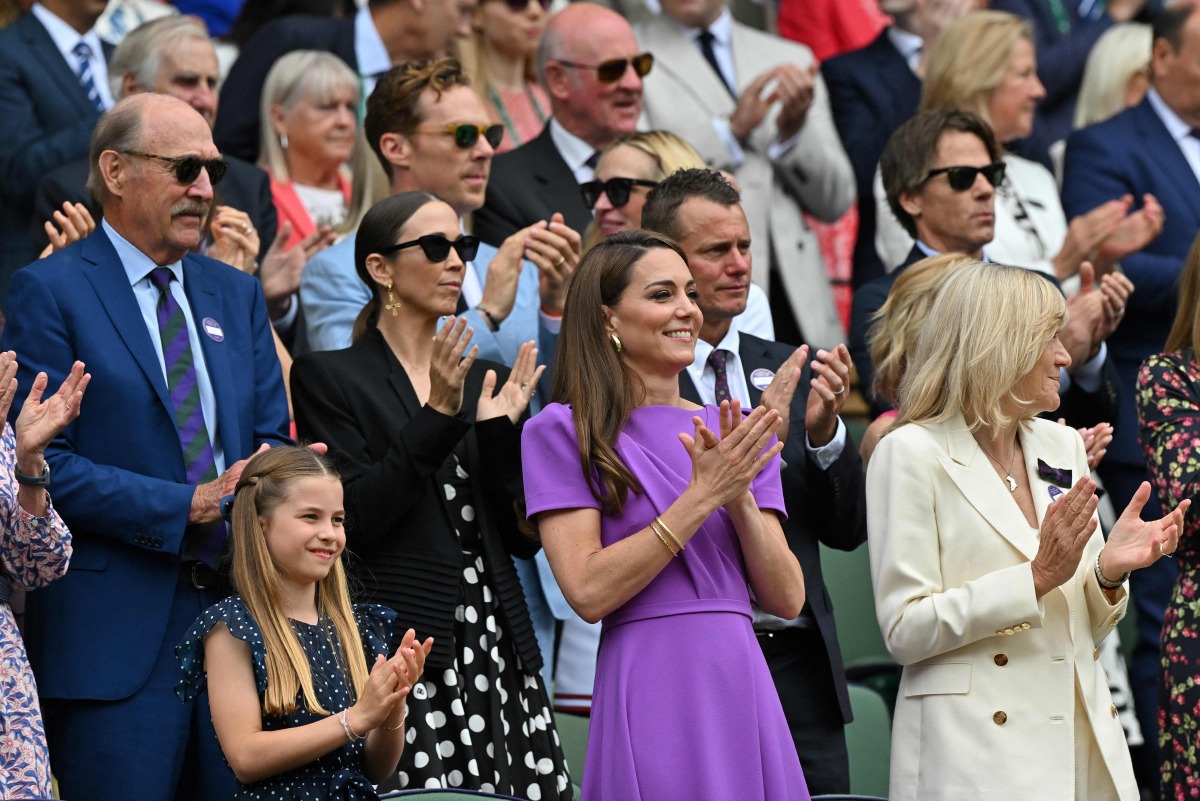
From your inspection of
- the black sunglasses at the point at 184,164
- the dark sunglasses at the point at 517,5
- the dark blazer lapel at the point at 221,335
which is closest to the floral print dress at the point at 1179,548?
the dark blazer lapel at the point at 221,335

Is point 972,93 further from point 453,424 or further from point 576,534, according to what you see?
point 576,534

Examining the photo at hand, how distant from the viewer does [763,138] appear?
7.84 meters

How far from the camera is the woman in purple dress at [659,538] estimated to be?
13.1ft

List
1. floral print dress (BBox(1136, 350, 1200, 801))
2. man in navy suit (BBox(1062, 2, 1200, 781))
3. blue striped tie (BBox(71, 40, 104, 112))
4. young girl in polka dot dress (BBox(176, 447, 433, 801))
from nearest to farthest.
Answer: young girl in polka dot dress (BBox(176, 447, 433, 801)) → floral print dress (BBox(1136, 350, 1200, 801)) → man in navy suit (BBox(1062, 2, 1200, 781)) → blue striped tie (BBox(71, 40, 104, 112))

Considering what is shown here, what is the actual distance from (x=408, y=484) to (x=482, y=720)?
0.67 metres

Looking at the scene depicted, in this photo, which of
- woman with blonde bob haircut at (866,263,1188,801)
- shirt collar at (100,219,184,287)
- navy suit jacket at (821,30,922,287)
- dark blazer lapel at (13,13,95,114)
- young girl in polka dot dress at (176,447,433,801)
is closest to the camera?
young girl in polka dot dress at (176,447,433,801)

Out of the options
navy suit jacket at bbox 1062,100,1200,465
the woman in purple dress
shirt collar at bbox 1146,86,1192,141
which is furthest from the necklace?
shirt collar at bbox 1146,86,1192,141

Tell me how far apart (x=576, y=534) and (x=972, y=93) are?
4232 millimetres

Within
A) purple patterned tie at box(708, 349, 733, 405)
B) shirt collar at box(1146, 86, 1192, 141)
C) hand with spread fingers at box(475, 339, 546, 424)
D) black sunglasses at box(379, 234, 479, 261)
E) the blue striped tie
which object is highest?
the blue striped tie

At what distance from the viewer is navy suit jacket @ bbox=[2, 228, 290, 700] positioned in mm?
4562

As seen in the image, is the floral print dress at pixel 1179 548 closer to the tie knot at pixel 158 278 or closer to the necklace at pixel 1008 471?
the necklace at pixel 1008 471

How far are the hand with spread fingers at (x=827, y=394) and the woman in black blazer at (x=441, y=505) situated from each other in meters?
0.77

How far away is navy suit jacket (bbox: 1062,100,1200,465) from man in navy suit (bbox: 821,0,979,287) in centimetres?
94

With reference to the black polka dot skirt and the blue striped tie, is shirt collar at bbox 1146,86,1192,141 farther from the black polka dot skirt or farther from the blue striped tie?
the blue striped tie
